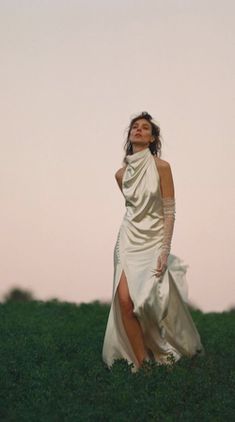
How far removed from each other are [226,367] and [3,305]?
960 cm

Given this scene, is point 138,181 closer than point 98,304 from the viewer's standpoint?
Result: Yes

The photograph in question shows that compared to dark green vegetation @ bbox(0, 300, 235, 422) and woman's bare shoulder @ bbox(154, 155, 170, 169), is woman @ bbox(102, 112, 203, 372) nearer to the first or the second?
woman's bare shoulder @ bbox(154, 155, 170, 169)

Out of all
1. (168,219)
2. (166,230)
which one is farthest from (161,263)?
(168,219)

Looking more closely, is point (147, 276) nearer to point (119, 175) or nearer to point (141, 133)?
point (119, 175)

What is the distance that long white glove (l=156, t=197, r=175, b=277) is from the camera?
26.5 feet

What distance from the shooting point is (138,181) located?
326 inches

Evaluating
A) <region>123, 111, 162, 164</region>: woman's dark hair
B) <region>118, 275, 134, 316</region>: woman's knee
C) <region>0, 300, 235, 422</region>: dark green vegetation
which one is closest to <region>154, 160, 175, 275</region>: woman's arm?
<region>118, 275, 134, 316</region>: woman's knee

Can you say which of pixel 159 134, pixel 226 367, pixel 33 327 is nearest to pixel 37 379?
pixel 226 367

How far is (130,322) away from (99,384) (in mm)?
813

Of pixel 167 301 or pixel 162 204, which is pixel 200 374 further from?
pixel 162 204

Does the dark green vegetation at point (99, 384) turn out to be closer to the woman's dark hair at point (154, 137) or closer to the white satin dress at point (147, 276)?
the white satin dress at point (147, 276)

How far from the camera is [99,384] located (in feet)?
25.0

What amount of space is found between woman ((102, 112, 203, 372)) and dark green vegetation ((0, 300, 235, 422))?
0.90ft

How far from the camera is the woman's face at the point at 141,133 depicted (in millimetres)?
8422
